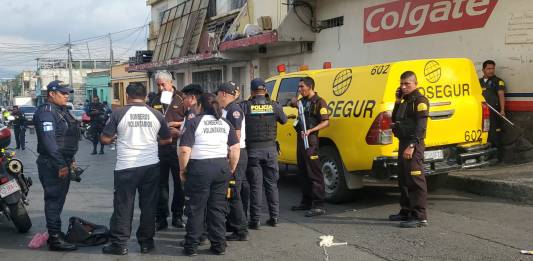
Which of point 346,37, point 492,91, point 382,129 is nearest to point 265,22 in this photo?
point 346,37

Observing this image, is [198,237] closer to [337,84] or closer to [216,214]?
[216,214]

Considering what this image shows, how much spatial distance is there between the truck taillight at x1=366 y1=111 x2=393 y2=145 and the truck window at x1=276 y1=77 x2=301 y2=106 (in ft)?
6.90

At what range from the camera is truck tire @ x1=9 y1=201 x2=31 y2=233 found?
5.89 metres

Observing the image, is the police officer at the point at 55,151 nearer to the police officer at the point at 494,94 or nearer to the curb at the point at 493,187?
the curb at the point at 493,187

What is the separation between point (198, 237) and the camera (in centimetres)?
503

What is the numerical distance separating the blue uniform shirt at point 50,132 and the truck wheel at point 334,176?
354cm

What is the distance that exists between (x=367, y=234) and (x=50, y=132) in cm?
349

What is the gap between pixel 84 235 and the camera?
549 centimetres

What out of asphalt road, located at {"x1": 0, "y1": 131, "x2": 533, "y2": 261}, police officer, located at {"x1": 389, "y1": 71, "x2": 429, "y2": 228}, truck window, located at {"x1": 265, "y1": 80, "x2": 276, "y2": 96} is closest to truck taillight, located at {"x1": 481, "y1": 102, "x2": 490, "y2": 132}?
asphalt road, located at {"x1": 0, "y1": 131, "x2": 533, "y2": 261}

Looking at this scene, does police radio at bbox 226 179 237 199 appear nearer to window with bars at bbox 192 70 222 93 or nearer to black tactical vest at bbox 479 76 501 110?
black tactical vest at bbox 479 76 501 110

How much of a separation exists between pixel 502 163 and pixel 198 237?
20.9 ft

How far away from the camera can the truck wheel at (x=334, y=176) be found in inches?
279

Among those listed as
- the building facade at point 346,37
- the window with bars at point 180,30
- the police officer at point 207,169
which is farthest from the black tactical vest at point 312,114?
the window with bars at point 180,30

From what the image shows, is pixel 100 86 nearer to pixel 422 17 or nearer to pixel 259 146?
pixel 422 17
